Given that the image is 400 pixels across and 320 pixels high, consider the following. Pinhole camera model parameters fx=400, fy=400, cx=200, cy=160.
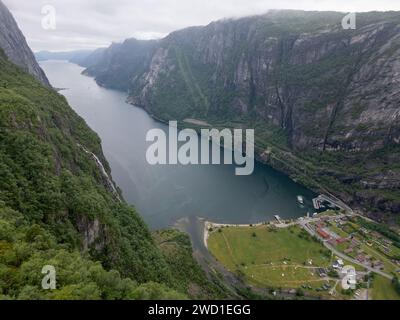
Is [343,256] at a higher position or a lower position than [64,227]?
lower

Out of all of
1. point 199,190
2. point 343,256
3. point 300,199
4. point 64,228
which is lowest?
point 343,256

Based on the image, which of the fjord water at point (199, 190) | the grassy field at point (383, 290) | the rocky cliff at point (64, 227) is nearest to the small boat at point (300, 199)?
the fjord water at point (199, 190)

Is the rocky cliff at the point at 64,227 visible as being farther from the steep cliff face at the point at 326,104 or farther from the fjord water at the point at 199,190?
the steep cliff face at the point at 326,104

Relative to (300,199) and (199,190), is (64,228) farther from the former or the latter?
(300,199)

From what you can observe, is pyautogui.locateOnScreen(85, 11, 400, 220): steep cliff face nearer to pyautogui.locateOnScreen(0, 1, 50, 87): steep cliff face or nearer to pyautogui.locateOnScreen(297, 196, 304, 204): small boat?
pyautogui.locateOnScreen(297, 196, 304, 204): small boat

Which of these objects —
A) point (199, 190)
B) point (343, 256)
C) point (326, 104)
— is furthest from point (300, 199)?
point (326, 104)
